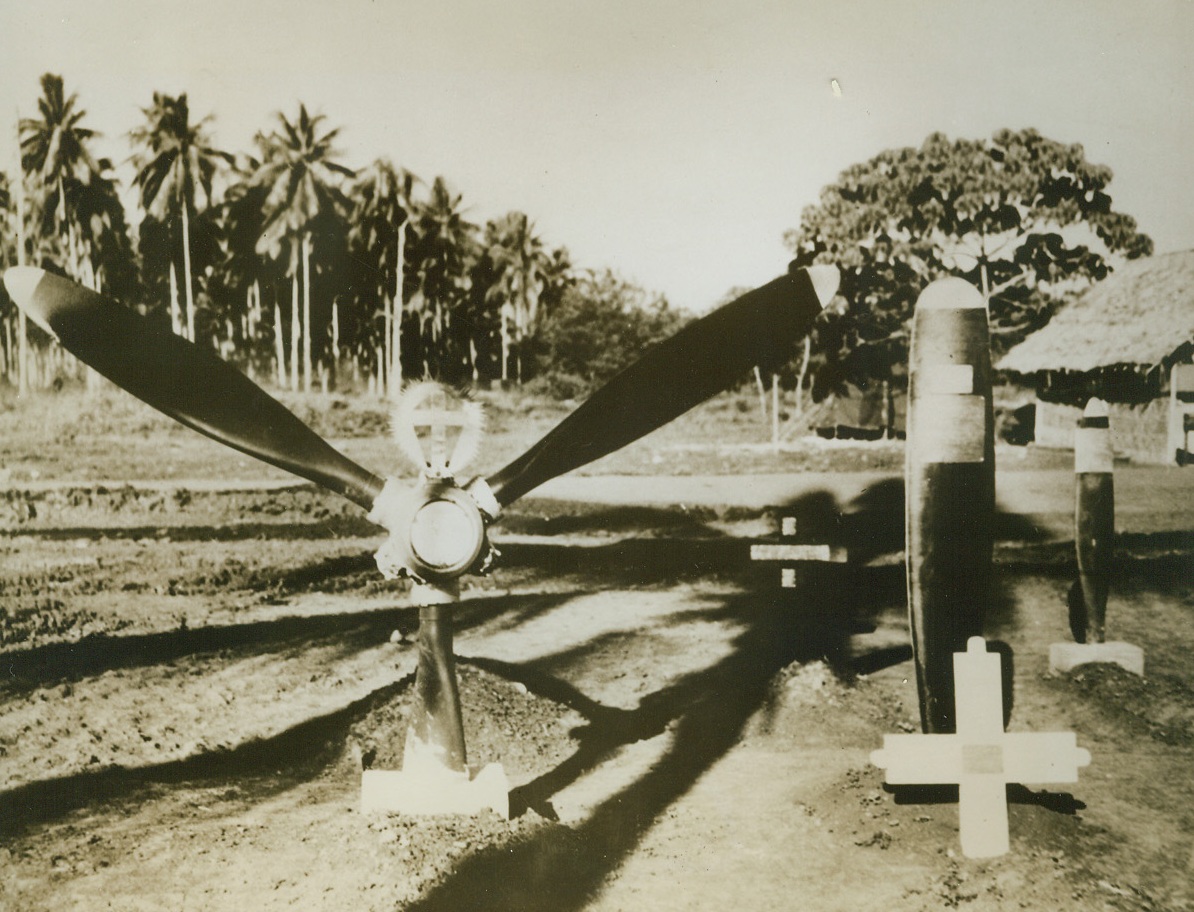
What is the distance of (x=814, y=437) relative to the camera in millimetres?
2564

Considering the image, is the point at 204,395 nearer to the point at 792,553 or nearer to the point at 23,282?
the point at 23,282

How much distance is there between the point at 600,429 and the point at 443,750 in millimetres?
837

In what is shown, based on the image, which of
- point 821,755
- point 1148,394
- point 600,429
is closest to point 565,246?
point 600,429

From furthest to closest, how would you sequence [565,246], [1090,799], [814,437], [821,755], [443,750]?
[814,437], [565,246], [821,755], [1090,799], [443,750]

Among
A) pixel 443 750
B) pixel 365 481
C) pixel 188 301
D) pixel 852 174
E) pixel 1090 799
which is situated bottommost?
pixel 1090 799

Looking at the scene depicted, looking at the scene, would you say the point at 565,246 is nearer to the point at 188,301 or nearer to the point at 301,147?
the point at 301,147

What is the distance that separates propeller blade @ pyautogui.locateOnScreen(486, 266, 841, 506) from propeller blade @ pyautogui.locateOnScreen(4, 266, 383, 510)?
40 cm

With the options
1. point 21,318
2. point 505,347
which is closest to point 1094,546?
point 505,347

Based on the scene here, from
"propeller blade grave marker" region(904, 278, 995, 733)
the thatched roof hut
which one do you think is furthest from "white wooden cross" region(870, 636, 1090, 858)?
the thatched roof hut

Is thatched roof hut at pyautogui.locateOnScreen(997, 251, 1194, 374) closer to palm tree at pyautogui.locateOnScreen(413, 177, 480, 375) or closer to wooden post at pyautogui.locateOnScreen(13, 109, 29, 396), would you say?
palm tree at pyautogui.locateOnScreen(413, 177, 480, 375)

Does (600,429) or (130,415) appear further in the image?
(130,415)

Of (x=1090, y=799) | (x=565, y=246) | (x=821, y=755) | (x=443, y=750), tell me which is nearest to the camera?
(x=443, y=750)

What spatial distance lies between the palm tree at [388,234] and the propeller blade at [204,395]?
1.59 ft

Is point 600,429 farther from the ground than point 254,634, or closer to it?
farther from the ground
